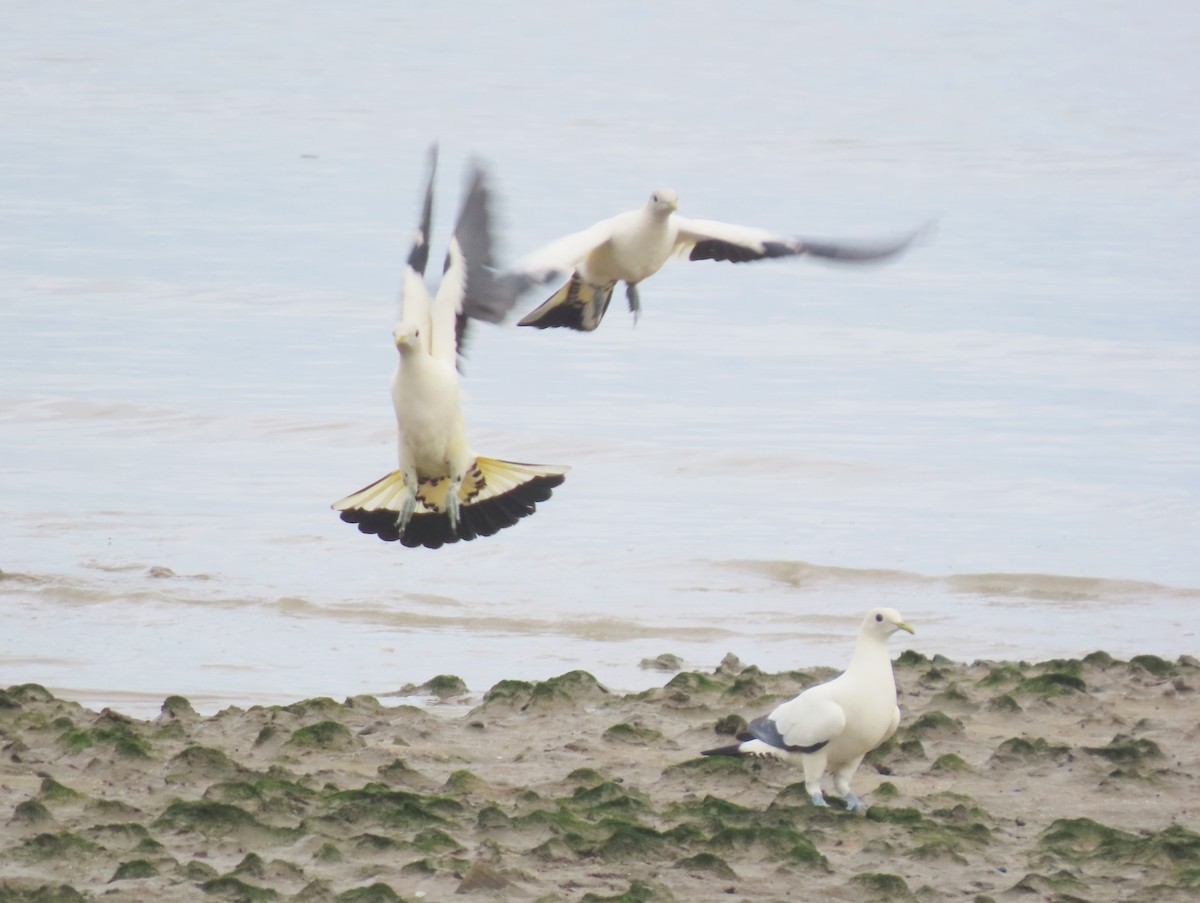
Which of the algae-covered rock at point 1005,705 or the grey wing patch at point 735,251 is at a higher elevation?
the grey wing patch at point 735,251

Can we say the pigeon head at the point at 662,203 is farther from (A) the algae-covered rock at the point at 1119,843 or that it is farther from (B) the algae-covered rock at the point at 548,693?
(A) the algae-covered rock at the point at 1119,843

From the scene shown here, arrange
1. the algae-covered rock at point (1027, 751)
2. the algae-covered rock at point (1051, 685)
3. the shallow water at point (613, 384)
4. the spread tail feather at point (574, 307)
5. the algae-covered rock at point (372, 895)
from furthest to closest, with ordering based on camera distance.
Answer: the shallow water at point (613, 384) < the spread tail feather at point (574, 307) < the algae-covered rock at point (1051, 685) < the algae-covered rock at point (1027, 751) < the algae-covered rock at point (372, 895)

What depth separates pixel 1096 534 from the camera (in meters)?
15.1

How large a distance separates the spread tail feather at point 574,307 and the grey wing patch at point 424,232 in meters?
1.33

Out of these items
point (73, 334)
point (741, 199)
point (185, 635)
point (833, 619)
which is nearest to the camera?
point (185, 635)

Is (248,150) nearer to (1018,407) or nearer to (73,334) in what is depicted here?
(73,334)

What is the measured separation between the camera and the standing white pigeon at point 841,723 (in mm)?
7648

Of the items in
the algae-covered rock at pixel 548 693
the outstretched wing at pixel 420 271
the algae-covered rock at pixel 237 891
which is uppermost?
the outstretched wing at pixel 420 271

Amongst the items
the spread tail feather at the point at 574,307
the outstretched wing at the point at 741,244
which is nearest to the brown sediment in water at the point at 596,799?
the spread tail feather at the point at 574,307

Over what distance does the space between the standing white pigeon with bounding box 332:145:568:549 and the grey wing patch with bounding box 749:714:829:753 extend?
234 cm

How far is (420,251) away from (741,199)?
20839 mm

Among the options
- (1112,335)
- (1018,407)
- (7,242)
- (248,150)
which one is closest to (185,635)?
(1018,407)

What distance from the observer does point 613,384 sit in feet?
66.9

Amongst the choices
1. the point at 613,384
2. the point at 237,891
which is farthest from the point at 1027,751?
the point at 613,384
